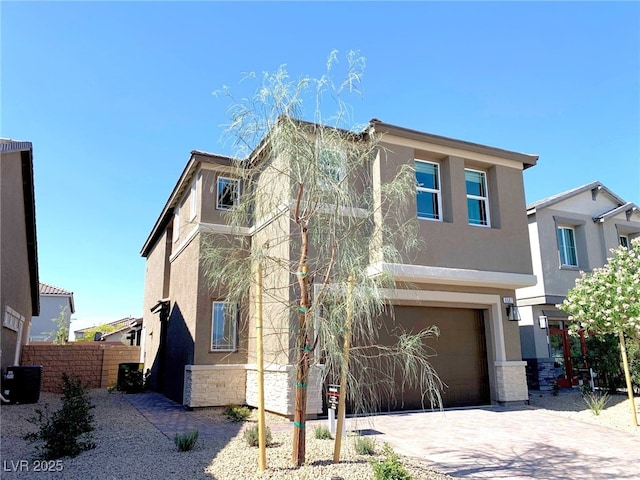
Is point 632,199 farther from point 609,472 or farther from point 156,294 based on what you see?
point 156,294

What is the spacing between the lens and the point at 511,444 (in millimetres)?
8383

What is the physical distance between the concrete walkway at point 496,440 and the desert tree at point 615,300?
2199 millimetres

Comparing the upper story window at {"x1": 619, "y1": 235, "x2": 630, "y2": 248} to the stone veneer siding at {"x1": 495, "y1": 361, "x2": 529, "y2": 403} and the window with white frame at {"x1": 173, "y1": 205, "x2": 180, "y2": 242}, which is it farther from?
the window with white frame at {"x1": 173, "y1": 205, "x2": 180, "y2": 242}

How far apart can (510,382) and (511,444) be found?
16.5 feet

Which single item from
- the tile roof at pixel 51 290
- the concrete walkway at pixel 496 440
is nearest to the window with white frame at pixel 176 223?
the concrete walkway at pixel 496 440

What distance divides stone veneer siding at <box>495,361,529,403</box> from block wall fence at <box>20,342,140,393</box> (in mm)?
15307

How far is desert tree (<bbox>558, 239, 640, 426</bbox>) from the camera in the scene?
1055 cm

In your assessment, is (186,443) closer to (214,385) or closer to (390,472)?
(390,472)

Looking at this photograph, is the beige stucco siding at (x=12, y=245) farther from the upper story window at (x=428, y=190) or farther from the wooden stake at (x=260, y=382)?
the upper story window at (x=428, y=190)

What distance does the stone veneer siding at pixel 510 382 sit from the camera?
42.4 feet

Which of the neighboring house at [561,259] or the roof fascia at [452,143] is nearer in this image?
the roof fascia at [452,143]

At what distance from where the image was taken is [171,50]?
11289 mm

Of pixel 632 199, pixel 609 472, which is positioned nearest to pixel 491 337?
pixel 609 472

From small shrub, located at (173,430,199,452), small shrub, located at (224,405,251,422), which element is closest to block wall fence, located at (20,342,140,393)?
small shrub, located at (224,405,251,422)
